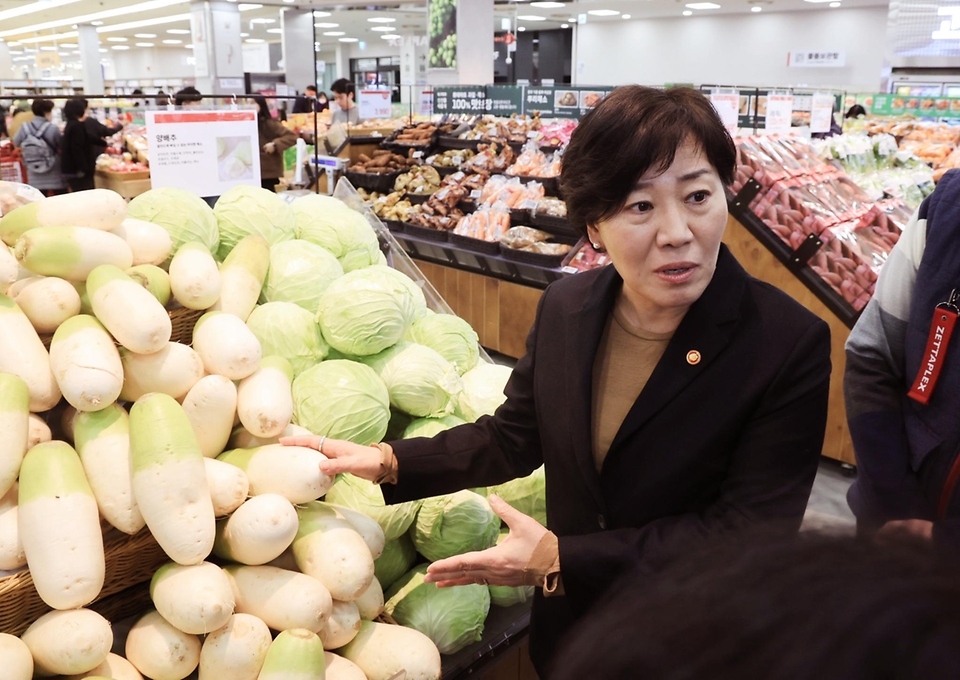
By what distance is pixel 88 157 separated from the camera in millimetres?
8531

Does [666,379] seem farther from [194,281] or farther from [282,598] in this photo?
[194,281]

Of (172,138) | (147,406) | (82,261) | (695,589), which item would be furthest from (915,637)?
(172,138)

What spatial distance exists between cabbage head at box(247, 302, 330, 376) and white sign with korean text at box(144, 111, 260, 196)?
3.36ft

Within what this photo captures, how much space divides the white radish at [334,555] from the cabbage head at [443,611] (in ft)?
0.71

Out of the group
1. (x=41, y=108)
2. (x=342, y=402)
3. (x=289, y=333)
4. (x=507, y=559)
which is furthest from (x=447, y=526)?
(x=41, y=108)

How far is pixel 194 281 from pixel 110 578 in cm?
57

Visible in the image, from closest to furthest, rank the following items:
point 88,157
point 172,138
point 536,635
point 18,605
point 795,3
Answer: point 18,605 < point 536,635 < point 172,138 < point 88,157 < point 795,3

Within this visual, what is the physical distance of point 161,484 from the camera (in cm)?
121

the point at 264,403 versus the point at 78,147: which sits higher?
the point at 78,147

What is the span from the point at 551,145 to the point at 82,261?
4.57 metres

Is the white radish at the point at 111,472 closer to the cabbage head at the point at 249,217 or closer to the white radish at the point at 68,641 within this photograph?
the white radish at the point at 68,641

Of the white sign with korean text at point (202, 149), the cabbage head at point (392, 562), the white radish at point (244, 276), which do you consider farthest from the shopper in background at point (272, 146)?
the cabbage head at point (392, 562)

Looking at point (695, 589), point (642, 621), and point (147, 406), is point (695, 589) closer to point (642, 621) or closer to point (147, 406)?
point (642, 621)

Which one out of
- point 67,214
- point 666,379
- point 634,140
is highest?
point 634,140
